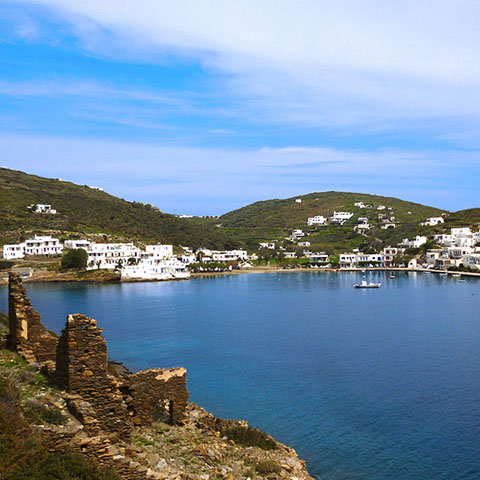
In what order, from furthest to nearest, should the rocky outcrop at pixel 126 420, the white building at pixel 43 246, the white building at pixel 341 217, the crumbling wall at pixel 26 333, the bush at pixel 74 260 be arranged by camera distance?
the white building at pixel 341 217, the white building at pixel 43 246, the bush at pixel 74 260, the crumbling wall at pixel 26 333, the rocky outcrop at pixel 126 420

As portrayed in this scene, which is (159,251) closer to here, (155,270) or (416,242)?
(155,270)

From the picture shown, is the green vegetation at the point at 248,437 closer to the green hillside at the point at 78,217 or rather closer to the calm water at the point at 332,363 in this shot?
the calm water at the point at 332,363

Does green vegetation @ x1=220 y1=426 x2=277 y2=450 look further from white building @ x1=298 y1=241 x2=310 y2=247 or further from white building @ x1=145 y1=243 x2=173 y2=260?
white building @ x1=298 y1=241 x2=310 y2=247

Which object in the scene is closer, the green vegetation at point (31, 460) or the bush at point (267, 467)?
the green vegetation at point (31, 460)

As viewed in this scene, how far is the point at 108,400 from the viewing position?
904 centimetres

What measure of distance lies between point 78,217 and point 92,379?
4212 inches

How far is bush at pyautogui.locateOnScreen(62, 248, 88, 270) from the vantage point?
280 feet

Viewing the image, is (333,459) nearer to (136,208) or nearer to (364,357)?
(364,357)

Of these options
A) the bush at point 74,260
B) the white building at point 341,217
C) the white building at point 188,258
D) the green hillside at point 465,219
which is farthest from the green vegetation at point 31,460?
the white building at point 341,217

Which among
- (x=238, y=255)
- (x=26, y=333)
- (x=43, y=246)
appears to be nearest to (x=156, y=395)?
(x=26, y=333)

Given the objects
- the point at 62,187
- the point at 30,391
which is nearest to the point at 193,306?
the point at 30,391

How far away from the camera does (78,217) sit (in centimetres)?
11094

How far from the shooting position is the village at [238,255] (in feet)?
294

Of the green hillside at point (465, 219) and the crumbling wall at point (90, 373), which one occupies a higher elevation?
the green hillside at point (465, 219)
